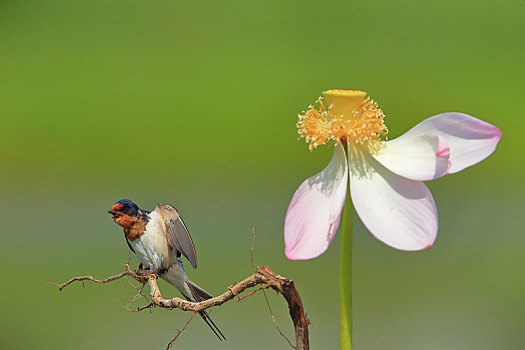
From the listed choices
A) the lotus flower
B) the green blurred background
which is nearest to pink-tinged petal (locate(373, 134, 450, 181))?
the lotus flower

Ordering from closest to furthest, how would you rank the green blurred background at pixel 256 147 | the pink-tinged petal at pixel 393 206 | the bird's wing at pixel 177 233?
1. the pink-tinged petal at pixel 393 206
2. the bird's wing at pixel 177 233
3. the green blurred background at pixel 256 147

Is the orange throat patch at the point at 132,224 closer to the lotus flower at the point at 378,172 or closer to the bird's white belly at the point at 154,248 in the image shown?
the bird's white belly at the point at 154,248

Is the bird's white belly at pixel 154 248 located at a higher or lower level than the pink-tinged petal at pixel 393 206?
lower

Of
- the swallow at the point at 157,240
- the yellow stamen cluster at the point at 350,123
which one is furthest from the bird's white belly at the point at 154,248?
the yellow stamen cluster at the point at 350,123

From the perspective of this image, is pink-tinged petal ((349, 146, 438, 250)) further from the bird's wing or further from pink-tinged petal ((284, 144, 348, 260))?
the bird's wing

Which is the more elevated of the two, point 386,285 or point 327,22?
point 327,22

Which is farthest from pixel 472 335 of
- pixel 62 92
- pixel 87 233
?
pixel 62 92

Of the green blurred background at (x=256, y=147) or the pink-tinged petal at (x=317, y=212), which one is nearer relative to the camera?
the pink-tinged petal at (x=317, y=212)

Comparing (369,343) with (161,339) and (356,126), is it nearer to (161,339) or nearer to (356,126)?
(161,339)

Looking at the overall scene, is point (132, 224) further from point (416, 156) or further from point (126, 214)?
point (416, 156)
